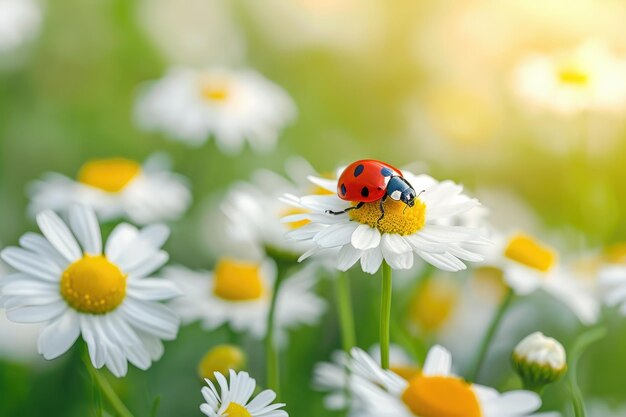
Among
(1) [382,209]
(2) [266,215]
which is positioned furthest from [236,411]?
(2) [266,215]

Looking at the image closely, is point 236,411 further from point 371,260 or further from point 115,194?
point 115,194

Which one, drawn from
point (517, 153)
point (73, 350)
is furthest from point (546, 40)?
point (73, 350)

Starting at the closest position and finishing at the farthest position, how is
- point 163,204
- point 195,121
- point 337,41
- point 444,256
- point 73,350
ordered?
point 444,256 < point 73,350 < point 163,204 < point 195,121 < point 337,41

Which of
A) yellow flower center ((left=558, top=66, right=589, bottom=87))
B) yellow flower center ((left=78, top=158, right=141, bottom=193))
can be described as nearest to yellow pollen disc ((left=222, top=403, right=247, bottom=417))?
yellow flower center ((left=78, top=158, right=141, bottom=193))

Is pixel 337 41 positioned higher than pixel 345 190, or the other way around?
pixel 337 41

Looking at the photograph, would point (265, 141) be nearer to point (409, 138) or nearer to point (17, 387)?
point (409, 138)
